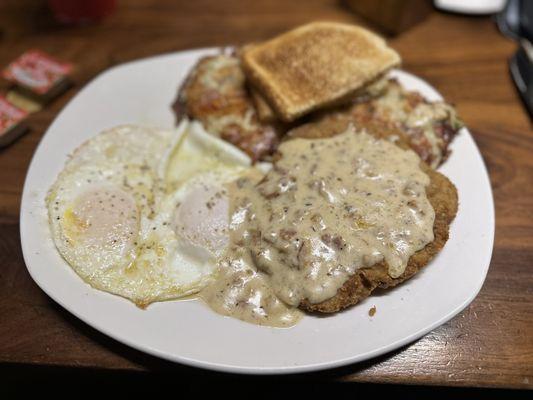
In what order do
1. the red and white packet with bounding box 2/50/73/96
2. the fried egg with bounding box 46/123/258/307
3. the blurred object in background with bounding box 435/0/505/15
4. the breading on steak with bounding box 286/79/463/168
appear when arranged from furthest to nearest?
the blurred object in background with bounding box 435/0/505/15
the red and white packet with bounding box 2/50/73/96
the breading on steak with bounding box 286/79/463/168
the fried egg with bounding box 46/123/258/307

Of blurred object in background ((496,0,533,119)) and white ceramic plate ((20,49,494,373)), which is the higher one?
blurred object in background ((496,0,533,119))

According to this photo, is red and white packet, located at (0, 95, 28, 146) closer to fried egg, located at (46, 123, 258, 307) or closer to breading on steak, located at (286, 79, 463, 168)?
fried egg, located at (46, 123, 258, 307)

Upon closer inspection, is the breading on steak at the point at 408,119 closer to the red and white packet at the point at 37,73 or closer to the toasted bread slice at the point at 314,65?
the toasted bread slice at the point at 314,65

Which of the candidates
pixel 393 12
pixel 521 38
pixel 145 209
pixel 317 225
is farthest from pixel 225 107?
pixel 521 38

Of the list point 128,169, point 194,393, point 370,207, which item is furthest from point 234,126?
point 194,393

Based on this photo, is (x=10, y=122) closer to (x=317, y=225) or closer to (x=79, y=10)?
(x=79, y=10)

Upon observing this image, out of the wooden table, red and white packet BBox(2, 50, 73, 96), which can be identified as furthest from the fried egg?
red and white packet BBox(2, 50, 73, 96)
